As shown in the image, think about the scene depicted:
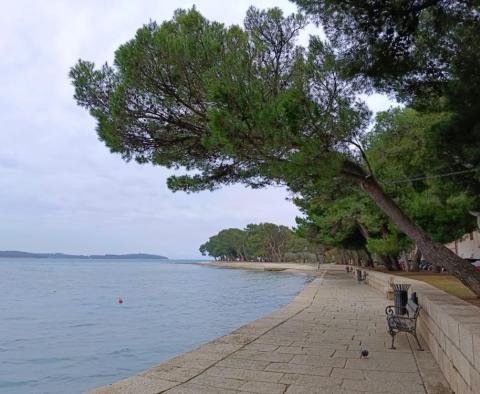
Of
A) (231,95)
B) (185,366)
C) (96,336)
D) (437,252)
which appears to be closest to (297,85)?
(231,95)

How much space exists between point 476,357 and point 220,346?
12.7ft

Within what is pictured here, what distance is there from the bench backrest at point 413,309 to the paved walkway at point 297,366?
439mm

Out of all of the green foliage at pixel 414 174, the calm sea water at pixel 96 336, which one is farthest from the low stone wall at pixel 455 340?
the calm sea water at pixel 96 336

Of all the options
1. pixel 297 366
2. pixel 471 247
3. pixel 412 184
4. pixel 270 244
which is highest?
pixel 270 244

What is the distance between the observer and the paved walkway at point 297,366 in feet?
14.0

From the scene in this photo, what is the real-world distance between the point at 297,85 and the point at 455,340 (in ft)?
13.5

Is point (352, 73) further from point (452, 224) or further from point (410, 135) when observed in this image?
point (452, 224)

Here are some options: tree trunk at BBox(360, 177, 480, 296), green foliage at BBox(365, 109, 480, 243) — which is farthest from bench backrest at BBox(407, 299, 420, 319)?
green foliage at BBox(365, 109, 480, 243)

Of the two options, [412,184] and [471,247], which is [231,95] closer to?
[412,184]

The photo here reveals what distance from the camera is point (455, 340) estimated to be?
3898mm

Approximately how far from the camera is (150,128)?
775 cm

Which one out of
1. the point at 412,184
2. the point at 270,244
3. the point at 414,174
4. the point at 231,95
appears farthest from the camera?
the point at 270,244

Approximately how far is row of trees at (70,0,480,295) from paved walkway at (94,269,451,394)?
2077 millimetres

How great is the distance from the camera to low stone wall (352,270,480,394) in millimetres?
3197
